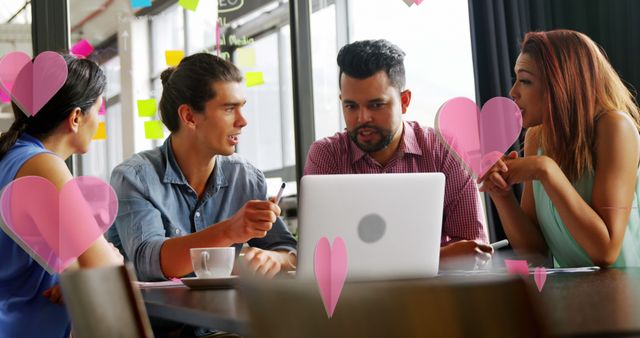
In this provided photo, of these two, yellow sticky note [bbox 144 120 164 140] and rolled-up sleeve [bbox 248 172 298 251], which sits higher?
yellow sticky note [bbox 144 120 164 140]

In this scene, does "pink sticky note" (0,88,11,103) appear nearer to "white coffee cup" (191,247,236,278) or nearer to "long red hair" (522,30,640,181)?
"white coffee cup" (191,247,236,278)

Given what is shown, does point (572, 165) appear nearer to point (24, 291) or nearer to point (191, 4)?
point (24, 291)

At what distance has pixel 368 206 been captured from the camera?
1640 millimetres

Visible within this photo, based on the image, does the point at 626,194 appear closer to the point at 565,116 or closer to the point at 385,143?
the point at 565,116

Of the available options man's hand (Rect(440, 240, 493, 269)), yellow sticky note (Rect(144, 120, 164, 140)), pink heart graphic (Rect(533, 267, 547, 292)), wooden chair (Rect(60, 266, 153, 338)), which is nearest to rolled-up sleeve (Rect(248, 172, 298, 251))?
man's hand (Rect(440, 240, 493, 269))

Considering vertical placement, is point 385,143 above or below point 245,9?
below

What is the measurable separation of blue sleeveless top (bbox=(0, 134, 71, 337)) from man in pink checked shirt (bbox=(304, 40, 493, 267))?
1.13 meters

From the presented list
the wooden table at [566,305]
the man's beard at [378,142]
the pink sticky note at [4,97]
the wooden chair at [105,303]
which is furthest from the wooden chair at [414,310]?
the pink sticky note at [4,97]

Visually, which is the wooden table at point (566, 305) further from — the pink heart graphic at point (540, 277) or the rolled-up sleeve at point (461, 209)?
the rolled-up sleeve at point (461, 209)

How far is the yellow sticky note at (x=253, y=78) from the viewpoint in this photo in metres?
3.93

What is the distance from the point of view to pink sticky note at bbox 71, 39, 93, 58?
12.0 ft

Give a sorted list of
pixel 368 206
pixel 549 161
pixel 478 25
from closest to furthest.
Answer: pixel 368 206 < pixel 549 161 < pixel 478 25

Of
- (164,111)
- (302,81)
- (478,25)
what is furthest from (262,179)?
(478,25)

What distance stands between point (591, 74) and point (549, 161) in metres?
0.39
